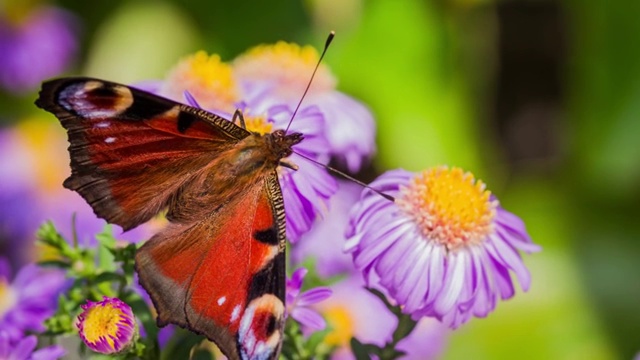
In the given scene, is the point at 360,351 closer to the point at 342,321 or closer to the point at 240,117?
the point at 240,117

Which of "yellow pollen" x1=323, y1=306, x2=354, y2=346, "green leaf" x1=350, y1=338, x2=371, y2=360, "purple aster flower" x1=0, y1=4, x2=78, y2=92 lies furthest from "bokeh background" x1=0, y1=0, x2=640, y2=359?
"green leaf" x1=350, y1=338, x2=371, y2=360

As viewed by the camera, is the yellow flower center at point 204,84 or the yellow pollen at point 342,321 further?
the yellow pollen at point 342,321

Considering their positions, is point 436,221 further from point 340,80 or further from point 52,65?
point 52,65

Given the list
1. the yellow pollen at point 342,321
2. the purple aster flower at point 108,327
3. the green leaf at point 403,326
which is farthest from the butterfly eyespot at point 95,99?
the yellow pollen at point 342,321

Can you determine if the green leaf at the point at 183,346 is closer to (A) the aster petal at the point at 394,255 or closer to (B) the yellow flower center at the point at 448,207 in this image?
(A) the aster petal at the point at 394,255

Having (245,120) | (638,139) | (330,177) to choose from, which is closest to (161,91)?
(245,120)

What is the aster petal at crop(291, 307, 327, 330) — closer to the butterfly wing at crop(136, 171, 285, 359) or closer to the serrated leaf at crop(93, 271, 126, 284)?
the butterfly wing at crop(136, 171, 285, 359)
